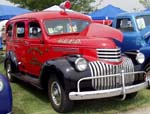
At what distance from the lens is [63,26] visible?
7.48m

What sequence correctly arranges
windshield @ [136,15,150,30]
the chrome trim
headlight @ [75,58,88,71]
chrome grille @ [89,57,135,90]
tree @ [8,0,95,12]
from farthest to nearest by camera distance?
→ tree @ [8,0,95,12]
windshield @ [136,15,150,30]
chrome grille @ [89,57,135,90]
headlight @ [75,58,88,71]
the chrome trim

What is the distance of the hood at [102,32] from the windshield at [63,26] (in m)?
0.29

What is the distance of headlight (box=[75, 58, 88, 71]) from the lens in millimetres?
5815

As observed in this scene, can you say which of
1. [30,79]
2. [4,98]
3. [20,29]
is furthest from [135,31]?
[4,98]

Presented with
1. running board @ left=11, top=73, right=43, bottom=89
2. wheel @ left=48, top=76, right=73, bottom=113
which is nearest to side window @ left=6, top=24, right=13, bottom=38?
running board @ left=11, top=73, right=43, bottom=89

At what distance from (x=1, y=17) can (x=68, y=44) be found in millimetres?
12922

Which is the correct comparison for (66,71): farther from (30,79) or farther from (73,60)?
(30,79)

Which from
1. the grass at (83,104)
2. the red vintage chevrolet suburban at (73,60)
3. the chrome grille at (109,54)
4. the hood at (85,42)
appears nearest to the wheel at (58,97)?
the red vintage chevrolet suburban at (73,60)

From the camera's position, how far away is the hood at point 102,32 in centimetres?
687

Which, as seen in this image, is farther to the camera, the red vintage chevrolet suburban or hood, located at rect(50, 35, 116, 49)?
hood, located at rect(50, 35, 116, 49)

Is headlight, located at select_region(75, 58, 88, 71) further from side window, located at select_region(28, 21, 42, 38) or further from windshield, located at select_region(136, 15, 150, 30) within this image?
windshield, located at select_region(136, 15, 150, 30)

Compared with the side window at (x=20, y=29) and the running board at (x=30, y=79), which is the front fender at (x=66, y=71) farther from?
the side window at (x=20, y=29)

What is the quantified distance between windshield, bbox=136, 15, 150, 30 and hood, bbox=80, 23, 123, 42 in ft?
8.87

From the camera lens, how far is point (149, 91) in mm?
7848
